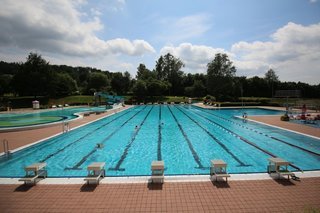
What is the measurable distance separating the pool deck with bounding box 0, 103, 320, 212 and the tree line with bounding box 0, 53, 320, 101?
38175 millimetres

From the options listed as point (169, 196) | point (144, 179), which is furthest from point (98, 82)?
point (169, 196)

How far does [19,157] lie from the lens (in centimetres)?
877

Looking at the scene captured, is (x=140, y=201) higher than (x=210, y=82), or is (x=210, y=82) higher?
(x=210, y=82)

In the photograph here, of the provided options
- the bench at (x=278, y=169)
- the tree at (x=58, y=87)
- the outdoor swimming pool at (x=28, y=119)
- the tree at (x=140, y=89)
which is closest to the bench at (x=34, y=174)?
the bench at (x=278, y=169)

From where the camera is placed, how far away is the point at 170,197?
5094mm

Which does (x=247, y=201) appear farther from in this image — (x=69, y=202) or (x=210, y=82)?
(x=210, y=82)

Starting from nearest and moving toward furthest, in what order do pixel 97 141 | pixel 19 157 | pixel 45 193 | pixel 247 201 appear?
pixel 247 201 < pixel 45 193 < pixel 19 157 < pixel 97 141

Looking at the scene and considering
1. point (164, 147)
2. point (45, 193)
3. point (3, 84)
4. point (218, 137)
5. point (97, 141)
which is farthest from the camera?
point (3, 84)

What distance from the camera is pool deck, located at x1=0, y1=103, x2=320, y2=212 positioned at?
4.62 m

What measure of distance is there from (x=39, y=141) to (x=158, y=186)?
8.32m

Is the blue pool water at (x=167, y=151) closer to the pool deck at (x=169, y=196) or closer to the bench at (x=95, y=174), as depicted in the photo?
the bench at (x=95, y=174)

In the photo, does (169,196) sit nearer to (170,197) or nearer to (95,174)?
(170,197)

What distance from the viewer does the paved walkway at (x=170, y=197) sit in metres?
4.62

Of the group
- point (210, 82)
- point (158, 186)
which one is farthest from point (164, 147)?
point (210, 82)
